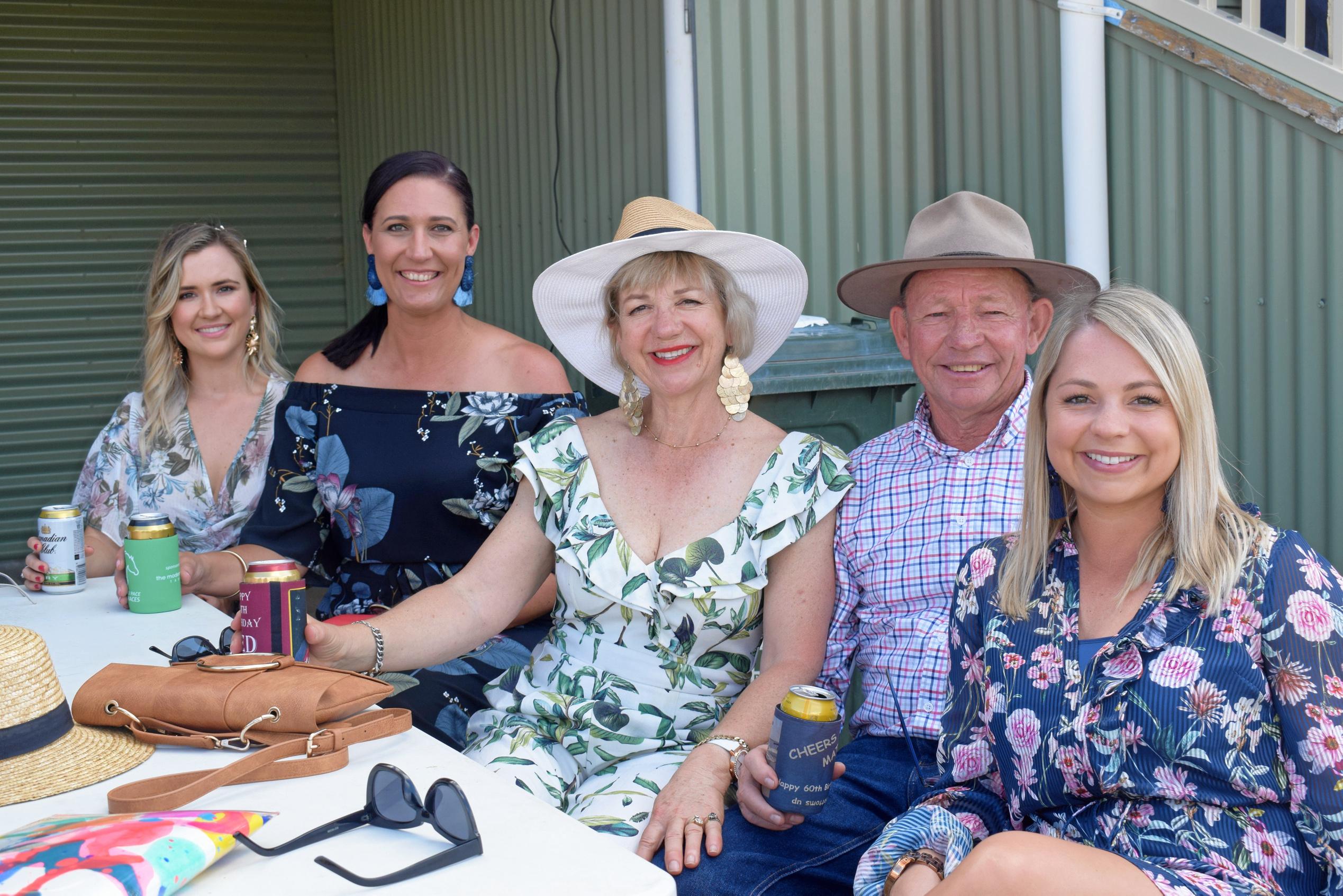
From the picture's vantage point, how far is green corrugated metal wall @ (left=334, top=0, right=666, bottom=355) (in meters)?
4.25

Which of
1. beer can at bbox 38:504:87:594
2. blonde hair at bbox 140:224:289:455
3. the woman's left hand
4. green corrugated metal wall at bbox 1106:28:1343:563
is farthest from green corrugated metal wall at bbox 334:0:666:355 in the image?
the woman's left hand

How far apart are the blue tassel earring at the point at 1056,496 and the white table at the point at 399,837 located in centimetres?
82

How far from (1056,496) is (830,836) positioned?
2.16ft

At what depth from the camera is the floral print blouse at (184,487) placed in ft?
10.1

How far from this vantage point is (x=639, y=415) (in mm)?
2391

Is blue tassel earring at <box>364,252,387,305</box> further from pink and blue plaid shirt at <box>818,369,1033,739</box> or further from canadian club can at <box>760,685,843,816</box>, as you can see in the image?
canadian club can at <box>760,685,843,816</box>

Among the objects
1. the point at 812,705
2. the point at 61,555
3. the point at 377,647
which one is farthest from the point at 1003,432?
the point at 61,555

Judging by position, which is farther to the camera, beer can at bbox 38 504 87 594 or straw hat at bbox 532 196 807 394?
beer can at bbox 38 504 87 594

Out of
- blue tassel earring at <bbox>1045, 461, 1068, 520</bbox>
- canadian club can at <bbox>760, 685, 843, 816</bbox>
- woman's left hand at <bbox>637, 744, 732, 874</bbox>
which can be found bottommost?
woman's left hand at <bbox>637, 744, 732, 874</bbox>

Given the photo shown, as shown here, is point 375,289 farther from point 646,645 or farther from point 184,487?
point 646,645

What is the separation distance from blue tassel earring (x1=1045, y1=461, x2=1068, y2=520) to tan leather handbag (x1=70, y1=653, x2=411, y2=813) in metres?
0.98

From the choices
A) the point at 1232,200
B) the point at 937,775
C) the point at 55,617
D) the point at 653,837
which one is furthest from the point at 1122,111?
the point at 55,617

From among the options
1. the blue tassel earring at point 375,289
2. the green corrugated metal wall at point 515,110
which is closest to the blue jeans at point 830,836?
the blue tassel earring at point 375,289

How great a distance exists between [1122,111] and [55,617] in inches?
119
